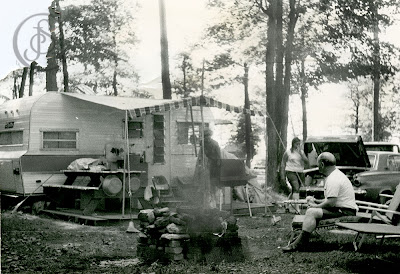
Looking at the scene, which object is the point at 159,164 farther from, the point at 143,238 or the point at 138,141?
the point at 143,238

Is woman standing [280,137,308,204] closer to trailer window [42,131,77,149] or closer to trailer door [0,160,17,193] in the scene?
trailer window [42,131,77,149]

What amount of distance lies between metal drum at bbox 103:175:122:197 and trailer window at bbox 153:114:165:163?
9.04 ft

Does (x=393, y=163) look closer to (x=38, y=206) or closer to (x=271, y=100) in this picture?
(x=271, y=100)

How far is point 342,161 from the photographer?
10.8 m

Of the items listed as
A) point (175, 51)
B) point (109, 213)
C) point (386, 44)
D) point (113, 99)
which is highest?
point (175, 51)

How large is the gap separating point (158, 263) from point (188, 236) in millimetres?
528

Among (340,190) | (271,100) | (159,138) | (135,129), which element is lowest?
(340,190)

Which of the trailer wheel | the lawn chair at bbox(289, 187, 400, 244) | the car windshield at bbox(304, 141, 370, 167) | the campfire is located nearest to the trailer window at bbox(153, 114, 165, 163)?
the trailer wheel

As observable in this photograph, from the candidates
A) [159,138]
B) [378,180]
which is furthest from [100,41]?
[378,180]

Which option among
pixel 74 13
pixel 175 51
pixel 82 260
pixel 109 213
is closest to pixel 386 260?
pixel 82 260

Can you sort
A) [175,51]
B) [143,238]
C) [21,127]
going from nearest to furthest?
[143,238], [21,127], [175,51]

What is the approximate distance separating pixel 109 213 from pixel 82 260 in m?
4.80

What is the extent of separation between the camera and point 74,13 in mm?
20266

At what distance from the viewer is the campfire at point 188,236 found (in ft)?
21.3
